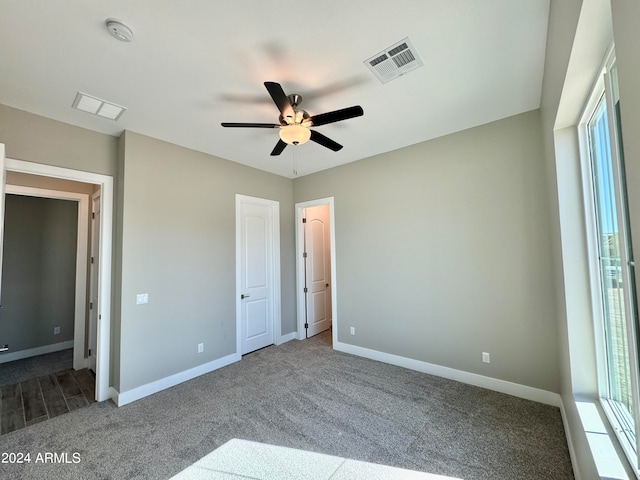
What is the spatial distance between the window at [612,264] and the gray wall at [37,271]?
6401 millimetres

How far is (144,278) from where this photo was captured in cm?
289

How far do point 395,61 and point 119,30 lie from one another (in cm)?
176

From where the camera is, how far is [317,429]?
222 cm

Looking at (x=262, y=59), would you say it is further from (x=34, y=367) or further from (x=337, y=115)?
(x=34, y=367)

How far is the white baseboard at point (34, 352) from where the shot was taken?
3.83 m

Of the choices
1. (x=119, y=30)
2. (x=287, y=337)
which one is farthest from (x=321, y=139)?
(x=287, y=337)

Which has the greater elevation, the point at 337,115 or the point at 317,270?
the point at 337,115

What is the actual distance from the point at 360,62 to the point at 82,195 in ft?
13.0

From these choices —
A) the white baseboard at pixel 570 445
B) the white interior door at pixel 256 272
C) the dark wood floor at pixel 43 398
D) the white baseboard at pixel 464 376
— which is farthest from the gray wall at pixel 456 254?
the dark wood floor at pixel 43 398

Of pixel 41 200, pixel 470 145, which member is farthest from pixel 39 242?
pixel 470 145

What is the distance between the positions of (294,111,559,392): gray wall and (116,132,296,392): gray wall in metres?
1.67

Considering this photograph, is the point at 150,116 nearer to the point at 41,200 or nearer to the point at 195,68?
the point at 195,68

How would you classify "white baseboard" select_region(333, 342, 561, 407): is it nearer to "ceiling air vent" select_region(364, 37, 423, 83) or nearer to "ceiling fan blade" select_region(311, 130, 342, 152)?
"ceiling fan blade" select_region(311, 130, 342, 152)

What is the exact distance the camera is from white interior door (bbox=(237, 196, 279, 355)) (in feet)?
12.9
